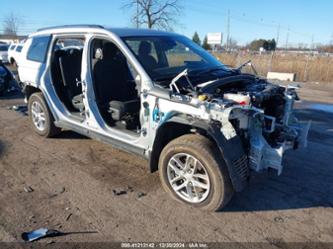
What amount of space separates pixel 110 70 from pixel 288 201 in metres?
3.21

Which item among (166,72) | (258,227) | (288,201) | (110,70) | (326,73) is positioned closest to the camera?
(258,227)

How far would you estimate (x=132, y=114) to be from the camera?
4.80 metres

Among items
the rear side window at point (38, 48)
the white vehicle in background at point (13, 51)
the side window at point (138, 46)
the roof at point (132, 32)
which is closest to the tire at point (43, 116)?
Answer: the rear side window at point (38, 48)

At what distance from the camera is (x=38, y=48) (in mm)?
6012

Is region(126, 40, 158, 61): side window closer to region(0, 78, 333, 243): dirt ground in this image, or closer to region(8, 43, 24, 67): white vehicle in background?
region(0, 78, 333, 243): dirt ground

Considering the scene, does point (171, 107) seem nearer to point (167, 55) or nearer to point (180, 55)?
point (167, 55)

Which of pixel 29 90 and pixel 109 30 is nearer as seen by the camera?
pixel 109 30

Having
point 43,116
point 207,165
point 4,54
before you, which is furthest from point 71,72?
point 4,54

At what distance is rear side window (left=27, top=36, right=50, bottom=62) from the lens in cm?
583

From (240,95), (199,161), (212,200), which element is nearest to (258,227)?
(212,200)

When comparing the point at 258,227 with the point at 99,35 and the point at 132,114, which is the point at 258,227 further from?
the point at 99,35

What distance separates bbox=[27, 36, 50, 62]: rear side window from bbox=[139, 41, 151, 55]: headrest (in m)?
2.13

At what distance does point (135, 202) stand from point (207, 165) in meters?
1.04

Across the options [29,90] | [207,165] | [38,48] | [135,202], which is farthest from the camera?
[29,90]
